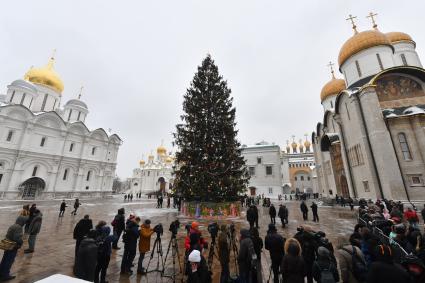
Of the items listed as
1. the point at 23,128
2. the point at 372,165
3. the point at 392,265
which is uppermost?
the point at 23,128

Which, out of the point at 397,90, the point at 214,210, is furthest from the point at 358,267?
the point at 397,90

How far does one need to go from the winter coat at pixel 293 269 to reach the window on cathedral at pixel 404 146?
20999 mm

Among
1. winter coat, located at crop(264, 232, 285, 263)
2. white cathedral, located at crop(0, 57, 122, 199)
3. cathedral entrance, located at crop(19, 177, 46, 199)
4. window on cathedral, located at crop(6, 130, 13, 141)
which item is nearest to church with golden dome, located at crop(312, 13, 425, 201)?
winter coat, located at crop(264, 232, 285, 263)

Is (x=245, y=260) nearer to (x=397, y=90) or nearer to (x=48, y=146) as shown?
(x=397, y=90)

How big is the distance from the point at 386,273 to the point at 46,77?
5089 centimetres

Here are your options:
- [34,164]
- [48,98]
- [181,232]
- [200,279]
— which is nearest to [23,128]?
[34,164]

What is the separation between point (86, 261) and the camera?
3979 mm

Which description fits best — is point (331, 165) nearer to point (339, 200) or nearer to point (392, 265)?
point (339, 200)

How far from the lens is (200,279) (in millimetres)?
3299

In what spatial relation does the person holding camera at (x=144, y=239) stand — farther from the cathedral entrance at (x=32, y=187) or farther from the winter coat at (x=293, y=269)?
the cathedral entrance at (x=32, y=187)

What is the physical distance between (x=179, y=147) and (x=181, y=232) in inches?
304

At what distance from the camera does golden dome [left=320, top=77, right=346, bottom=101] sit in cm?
3359

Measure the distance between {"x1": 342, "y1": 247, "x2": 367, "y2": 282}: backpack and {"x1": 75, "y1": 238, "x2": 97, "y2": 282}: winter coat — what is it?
4.99 metres

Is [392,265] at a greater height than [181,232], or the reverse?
[392,265]
